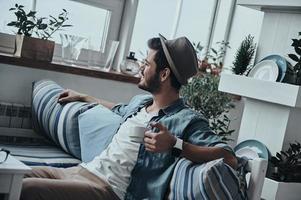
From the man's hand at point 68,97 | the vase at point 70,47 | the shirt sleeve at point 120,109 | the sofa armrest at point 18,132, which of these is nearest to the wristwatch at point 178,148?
the shirt sleeve at point 120,109

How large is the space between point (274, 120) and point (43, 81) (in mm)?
1387

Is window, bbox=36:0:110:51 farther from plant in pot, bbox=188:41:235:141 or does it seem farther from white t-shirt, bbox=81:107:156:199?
white t-shirt, bbox=81:107:156:199

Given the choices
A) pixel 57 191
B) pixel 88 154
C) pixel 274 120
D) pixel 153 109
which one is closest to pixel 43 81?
pixel 88 154

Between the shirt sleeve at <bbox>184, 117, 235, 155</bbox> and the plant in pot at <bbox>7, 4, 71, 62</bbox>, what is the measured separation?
52.4 inches

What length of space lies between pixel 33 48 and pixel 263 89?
1.39 m

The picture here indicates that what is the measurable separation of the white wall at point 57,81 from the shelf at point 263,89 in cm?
79

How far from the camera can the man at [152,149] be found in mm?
1772

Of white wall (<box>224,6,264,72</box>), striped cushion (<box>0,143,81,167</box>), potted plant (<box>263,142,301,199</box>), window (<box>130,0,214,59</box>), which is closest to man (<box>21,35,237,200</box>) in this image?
striped cushion (<box>0,143,81,167</box>)

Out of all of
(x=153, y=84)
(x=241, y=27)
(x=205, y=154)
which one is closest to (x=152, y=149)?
(x=205, y=154)

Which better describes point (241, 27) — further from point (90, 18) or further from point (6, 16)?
point (6, 16)


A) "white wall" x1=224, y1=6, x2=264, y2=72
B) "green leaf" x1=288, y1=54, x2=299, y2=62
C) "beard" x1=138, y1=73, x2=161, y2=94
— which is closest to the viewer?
"beard" x1=138, y1=73, x2=161, y2=94

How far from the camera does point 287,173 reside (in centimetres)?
241

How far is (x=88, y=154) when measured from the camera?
243 centimetres

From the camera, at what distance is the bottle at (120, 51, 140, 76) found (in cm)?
334
